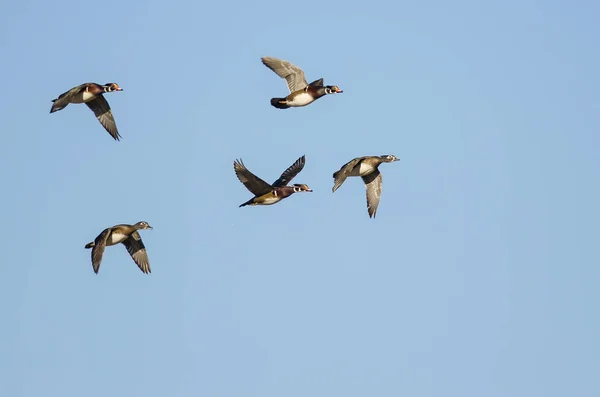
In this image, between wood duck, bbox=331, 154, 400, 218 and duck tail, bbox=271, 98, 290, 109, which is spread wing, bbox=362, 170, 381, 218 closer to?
wood duck, bbox=331, 154, 400, 218

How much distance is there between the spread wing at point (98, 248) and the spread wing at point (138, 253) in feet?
6.00

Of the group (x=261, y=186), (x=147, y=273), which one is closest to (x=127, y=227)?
(x=147, y=273)

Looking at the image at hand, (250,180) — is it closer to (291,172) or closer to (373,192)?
(291,172)

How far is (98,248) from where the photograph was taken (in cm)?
4925

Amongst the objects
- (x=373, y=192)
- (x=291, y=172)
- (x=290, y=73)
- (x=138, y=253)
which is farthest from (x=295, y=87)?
(x=138, y=253)

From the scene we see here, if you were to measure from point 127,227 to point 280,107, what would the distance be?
23.6ft

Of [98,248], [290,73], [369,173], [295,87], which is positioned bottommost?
[98,248]

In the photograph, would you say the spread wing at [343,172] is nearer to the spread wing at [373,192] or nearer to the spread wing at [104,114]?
the spread wing at [373,192]

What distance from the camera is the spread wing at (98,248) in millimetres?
48031

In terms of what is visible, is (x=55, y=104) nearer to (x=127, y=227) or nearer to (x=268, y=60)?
(x=127, y=227)

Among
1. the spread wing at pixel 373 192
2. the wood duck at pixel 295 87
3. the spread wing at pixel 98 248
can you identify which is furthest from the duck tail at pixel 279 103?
the spread wing at pixel 98 248

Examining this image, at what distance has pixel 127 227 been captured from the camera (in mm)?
51344

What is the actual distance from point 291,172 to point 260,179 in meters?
4.57

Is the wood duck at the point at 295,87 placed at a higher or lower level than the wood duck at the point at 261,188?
higher
